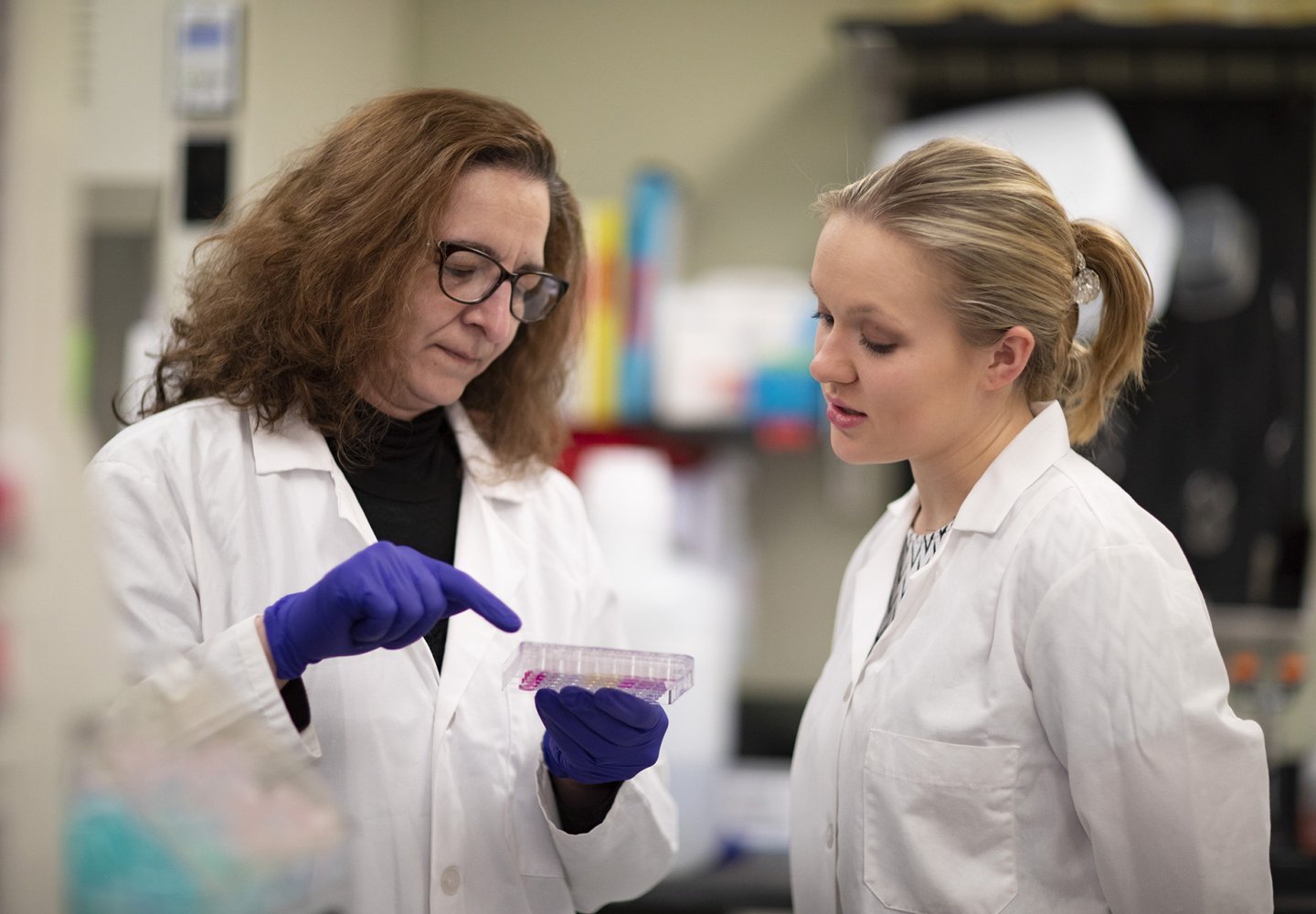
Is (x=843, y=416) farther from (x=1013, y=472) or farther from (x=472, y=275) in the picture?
(x=472, y=275)

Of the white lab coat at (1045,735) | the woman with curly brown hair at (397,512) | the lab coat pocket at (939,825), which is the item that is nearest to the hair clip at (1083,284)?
the white lab coat at (1045,735)

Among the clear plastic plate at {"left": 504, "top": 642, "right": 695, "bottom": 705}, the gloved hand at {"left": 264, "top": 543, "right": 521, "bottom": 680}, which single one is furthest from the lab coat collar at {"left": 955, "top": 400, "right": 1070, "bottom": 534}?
the gloved hand at {"left": 264, "top": 543, "right": 521, "bottom": 680}

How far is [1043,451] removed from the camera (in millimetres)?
1353

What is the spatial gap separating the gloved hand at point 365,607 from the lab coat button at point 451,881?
0.29 metres

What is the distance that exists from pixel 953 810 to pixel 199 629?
2.74 ft

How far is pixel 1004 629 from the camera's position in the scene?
4.12 feet

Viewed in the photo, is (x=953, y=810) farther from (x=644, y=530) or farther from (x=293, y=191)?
(x=644, y=530)

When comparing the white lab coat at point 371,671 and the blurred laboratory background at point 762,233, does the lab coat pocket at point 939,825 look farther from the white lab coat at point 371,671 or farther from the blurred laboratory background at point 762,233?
the blurred laboratory background at point 762,233

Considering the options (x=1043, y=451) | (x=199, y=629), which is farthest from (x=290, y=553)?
(x=1043, y=451)

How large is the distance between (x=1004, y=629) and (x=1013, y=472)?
18 cm

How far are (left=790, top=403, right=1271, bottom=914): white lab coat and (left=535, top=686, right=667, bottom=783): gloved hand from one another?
0.70ft

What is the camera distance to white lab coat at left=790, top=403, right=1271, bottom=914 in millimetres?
1168

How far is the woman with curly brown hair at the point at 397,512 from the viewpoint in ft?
4.40

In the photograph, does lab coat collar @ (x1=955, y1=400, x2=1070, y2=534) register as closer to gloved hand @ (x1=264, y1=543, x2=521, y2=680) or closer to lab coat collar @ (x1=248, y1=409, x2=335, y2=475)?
gloved hand @ (x1=264, y1=543, x2=521, y2=680)
